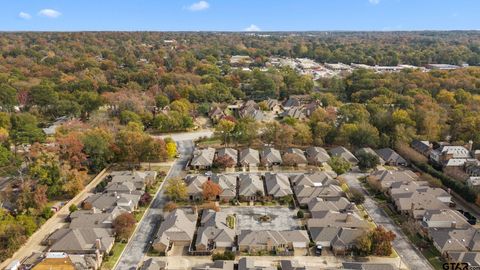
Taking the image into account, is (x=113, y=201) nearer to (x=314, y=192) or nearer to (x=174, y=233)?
(x=174, y=233)

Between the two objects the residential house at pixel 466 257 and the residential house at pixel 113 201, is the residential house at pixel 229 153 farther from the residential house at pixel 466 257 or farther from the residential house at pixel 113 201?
the residential house at pixel 466 257

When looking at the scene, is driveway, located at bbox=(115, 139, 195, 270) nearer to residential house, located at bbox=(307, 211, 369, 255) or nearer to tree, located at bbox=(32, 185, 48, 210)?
tree, located at bbox=(32, 185, 48, 210)

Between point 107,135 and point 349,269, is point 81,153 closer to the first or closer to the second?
point 107,135

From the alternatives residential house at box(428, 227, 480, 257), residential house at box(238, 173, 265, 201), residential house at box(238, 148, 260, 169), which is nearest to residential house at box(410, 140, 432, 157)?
residential house at box(428, 227, 480, 257)

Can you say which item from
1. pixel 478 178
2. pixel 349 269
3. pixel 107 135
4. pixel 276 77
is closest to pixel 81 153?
pixel 107 135

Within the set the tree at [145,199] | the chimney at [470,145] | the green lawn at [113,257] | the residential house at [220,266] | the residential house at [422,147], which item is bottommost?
the green lawn at [113,257]

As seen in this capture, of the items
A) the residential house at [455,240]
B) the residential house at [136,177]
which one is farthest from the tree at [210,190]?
the residential house at [455,240]
